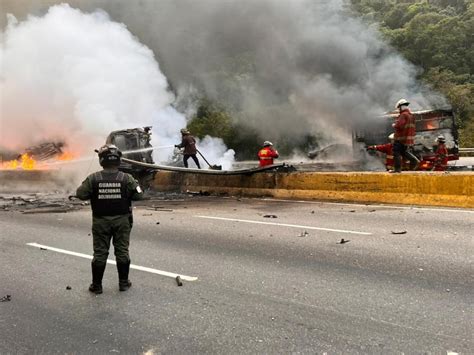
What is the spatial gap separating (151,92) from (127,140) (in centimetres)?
446

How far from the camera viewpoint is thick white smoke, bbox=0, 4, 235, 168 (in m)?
17.2

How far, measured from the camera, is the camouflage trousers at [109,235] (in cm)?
462

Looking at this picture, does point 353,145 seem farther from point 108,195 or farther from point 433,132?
point 108,195

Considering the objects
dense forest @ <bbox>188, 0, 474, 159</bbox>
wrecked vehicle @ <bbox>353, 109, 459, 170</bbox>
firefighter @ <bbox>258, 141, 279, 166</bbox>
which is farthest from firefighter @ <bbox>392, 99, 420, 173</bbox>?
dense forest @ <bbox>188, 0, 474, 159</bbox>

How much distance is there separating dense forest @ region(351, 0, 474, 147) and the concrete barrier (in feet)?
53.9

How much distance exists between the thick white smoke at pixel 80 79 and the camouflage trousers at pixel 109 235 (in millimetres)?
12315

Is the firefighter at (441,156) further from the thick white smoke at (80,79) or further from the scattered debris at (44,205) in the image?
the scattered debris at (44,205)

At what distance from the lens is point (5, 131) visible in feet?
→ 66.4

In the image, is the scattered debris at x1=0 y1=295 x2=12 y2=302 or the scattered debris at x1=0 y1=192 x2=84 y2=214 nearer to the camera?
the scattered debris at x1=0 y1=295 x2=12 y2=302

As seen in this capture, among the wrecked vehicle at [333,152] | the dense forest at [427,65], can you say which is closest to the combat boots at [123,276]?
the wrecked vehicle at [333,152]

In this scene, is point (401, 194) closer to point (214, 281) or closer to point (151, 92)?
point (214, 281)

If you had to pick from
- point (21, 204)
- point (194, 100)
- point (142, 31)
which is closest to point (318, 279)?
point (21, 204)

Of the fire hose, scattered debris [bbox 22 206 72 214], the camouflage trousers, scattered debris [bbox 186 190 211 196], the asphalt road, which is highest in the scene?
the fire hose

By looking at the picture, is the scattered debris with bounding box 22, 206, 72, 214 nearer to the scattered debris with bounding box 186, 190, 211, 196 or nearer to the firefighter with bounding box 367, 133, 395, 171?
the scattered debris with bounding box 186, 190, 211, 196
